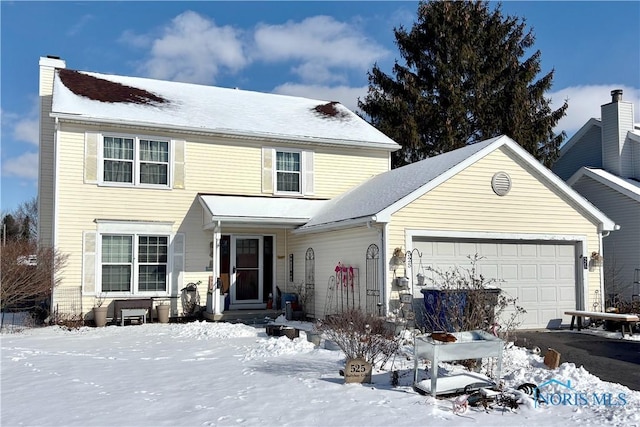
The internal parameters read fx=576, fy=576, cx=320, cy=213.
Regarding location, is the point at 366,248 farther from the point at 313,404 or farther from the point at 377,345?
the point at 313,404

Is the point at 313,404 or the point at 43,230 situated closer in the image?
the point at 313,404

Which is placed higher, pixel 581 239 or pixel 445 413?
pixel 581 239

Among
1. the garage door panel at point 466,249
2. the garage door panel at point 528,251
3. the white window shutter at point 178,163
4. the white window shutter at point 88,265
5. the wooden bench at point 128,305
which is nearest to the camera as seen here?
the garage door panel at point 466,249

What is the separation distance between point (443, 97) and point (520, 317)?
1765cm

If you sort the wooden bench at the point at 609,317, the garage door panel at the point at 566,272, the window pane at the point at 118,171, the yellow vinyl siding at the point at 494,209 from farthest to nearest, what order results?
the window pane at the point at 118,171, the garage door panel at the point at 566,272, the yellow vinyl siding at the point at 494,209, the wooden bench at the point at 609,317

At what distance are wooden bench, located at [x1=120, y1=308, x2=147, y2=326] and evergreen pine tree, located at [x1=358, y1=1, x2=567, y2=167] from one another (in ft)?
56.7

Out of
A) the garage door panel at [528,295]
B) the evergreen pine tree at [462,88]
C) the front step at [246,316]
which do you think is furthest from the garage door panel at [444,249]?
the evergreen pine tree at [462,88]

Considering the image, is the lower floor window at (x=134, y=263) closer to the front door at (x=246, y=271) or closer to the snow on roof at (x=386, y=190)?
the front door at (x=246, y=271)

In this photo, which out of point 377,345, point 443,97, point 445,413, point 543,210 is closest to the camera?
point 445,413

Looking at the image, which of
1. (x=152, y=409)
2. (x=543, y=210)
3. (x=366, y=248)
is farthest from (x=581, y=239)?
(x=152, y=409)

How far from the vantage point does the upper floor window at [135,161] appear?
16219 millimetres

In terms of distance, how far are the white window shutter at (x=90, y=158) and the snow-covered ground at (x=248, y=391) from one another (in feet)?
19.3

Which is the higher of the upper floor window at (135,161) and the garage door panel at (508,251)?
the upper floor window at (135,161)

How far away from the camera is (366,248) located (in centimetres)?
1377
